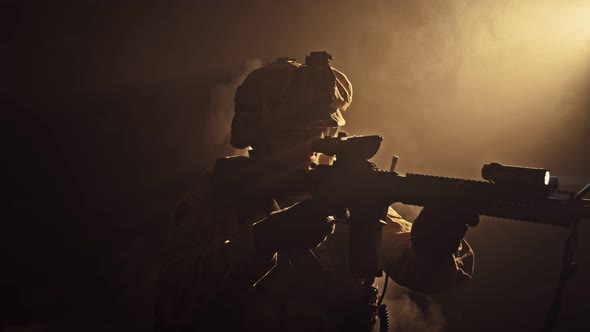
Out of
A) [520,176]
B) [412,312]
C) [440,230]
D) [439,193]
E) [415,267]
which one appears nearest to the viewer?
[520,176]

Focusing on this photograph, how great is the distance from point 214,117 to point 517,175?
2733mm

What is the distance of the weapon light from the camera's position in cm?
138

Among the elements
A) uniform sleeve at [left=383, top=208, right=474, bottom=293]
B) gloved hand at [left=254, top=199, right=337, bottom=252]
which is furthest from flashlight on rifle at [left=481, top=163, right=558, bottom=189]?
uniform sleeve at [left=383, top=208, right=474, bottom=293]

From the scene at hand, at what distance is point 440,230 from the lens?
5.74 feet

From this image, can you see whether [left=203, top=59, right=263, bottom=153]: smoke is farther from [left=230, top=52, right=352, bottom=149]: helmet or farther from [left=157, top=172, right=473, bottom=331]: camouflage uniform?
[left=157, top=172, right=473, bottom=331]: camouflage uniform

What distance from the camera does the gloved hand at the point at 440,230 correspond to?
1.63 metres

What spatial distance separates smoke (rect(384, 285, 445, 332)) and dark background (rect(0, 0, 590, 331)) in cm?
2

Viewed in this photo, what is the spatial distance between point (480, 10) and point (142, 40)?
3.10 m

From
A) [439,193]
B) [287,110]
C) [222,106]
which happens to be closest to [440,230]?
[439,193]

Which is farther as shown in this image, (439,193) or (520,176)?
(439,193)

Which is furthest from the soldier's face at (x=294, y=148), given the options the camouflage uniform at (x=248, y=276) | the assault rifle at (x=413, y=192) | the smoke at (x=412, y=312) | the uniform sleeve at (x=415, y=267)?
the smoke at (x=412, y=312)

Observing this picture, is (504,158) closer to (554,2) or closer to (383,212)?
(554,2)

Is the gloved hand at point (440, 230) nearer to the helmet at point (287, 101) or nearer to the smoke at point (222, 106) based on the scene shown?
the helmet at point (287, 101)

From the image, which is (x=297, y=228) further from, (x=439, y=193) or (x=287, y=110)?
(x=287, y=110)
